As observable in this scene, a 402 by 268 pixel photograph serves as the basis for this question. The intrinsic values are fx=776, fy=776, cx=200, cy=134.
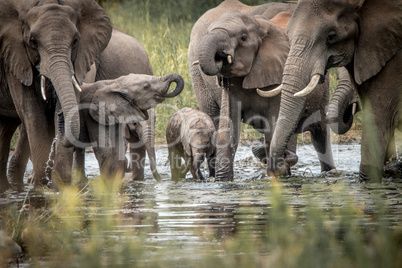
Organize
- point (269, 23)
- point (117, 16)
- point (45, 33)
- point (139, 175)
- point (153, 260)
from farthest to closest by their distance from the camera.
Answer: point (117, 16), point (139, 175), point (269, 23), point (45, 33), point (153, 260)

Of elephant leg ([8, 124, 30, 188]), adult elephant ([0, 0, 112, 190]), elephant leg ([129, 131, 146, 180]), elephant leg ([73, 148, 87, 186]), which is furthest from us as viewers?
elephant leg ([129, 131, 146, 180])

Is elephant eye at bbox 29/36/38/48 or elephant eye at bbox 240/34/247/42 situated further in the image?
elephant eye at bbox 240/34/247/42

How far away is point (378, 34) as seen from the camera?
6.54 metres

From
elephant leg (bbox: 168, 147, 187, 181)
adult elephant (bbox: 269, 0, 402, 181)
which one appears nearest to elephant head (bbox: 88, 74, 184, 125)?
elephant leg (bbox: 168, 147, 187, 181)

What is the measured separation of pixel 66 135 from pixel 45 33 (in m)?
0.94

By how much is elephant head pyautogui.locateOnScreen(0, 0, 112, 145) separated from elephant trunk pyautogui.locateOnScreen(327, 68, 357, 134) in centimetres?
247

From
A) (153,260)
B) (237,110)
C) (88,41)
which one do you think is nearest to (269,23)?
(237,110)

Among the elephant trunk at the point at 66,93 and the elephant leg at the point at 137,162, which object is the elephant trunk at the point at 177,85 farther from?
the elephant leg at the point at 137,162

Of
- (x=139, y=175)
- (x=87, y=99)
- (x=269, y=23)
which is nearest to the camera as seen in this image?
(x=87, y=99)

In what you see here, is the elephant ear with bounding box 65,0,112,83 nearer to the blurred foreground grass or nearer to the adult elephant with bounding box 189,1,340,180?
the adult elephant with bounding box 189,1,340,180

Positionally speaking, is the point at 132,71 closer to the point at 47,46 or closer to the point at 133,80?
the point at 133,80

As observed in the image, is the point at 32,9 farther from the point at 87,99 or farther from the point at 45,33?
the point at 87,99

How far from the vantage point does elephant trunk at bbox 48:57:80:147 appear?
22.5ft

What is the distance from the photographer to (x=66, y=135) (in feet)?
23.3
